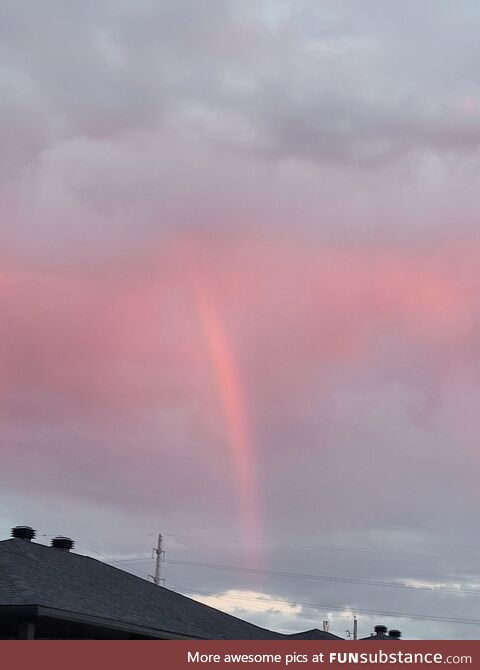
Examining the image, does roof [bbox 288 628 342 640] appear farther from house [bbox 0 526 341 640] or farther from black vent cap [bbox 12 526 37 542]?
black vent cap [bbox 12 526 37 542]

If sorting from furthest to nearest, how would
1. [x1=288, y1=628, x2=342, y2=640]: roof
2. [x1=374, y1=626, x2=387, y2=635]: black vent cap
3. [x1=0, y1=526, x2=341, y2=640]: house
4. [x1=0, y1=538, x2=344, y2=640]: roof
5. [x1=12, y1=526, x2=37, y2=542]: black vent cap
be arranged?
[x1=374, y1=626, x2=387, y2=635]: black vent cap < [x1=288, y1=628, x2=342, y2=640]: roof < [x1=12, y1=526, x2=37, y2=542]: black vent cap < [x1=0, y1=538, x2=344, y2=640]: roof < [x1=0, y1=526, x2=341, y2=640]: house

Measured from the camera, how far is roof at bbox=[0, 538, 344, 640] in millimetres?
31656

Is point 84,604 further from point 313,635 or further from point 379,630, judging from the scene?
point 379,630

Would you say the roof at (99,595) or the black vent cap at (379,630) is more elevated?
the black vent cap at (379,630)

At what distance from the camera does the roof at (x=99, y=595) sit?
31.7m

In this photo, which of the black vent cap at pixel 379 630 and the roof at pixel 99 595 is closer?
the roof at pixel 99 595

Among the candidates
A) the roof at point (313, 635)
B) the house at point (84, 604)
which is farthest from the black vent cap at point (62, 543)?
the roof at point (313, 635)

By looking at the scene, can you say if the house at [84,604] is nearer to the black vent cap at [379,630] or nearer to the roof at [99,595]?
the roof at [99,595]

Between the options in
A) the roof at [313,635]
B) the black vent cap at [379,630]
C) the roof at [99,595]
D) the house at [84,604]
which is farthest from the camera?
the black vent cap at [379,630]

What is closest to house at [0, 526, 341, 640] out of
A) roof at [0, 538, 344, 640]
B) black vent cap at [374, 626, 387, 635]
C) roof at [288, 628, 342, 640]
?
roof at [0, 538, 344, 640]

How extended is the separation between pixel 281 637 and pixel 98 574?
1201 cm

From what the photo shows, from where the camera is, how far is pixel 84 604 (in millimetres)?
33344

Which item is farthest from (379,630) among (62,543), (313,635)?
(62,543)
